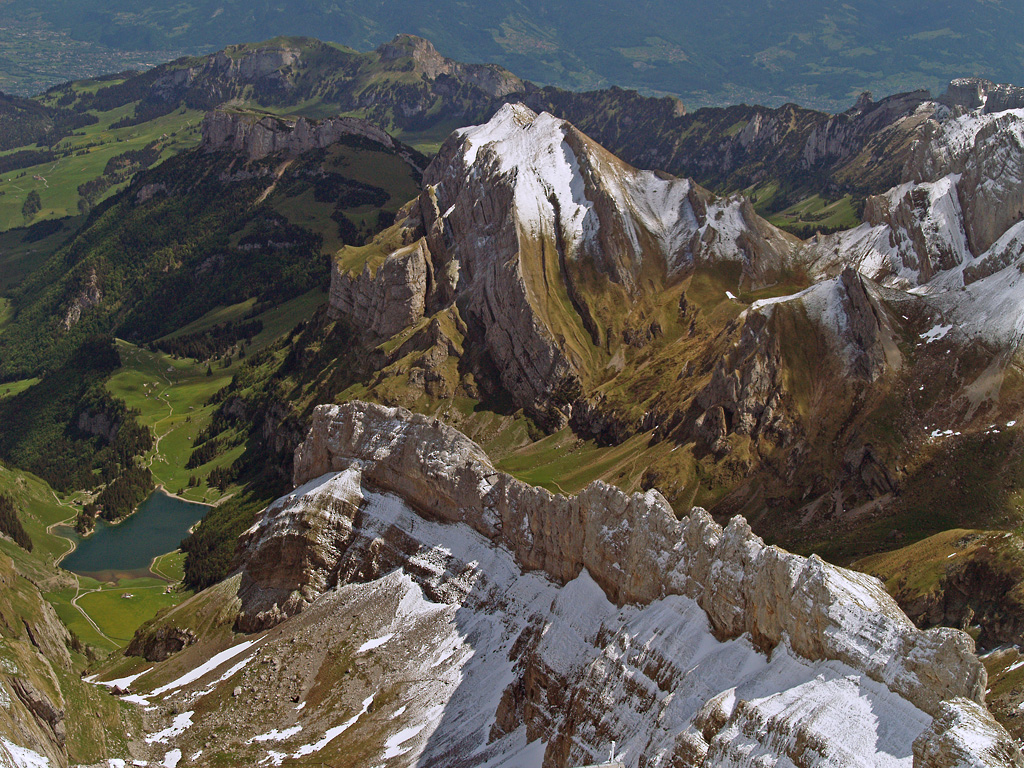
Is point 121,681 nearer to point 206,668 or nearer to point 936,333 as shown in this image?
point 206,668

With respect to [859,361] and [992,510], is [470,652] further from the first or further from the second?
[859,361]

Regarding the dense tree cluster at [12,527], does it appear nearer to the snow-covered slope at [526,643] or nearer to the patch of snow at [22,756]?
the snow-covered slope at [526,643]

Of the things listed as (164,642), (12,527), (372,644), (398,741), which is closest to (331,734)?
Answer: (398,741)

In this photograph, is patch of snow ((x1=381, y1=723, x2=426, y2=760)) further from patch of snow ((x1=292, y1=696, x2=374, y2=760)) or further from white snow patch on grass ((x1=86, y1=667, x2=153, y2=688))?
white snow patch on grass ((x1=86, y1=667, x2=153, y2=688))

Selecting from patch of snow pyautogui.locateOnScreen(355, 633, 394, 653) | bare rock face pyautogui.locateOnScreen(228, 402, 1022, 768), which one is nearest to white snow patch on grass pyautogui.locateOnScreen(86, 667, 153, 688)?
bare rock face pyautogui.locateOnScreen(228, 402, 1022, 768)

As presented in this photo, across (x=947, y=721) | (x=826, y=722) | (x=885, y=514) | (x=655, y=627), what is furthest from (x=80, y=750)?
(x=885, y=514)
